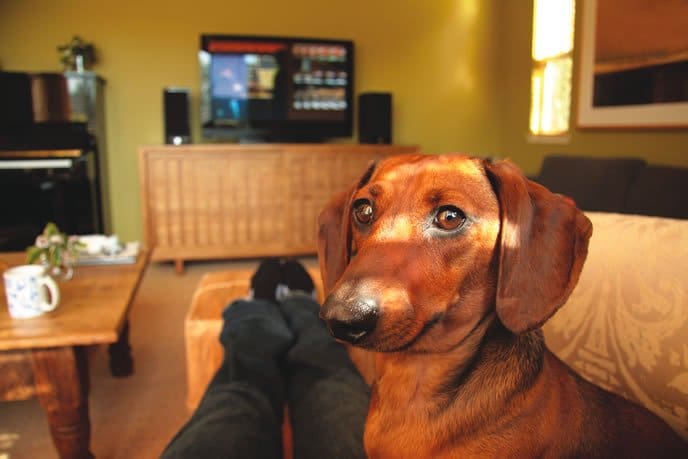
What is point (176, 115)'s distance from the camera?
397cm

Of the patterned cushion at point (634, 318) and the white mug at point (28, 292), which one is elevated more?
the patterned cushion at point (634, 318)

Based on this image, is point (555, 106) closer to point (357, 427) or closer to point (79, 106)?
point (79, 106)

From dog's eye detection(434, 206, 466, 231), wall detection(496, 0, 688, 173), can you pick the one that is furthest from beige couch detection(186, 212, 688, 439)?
wall detection(496, 0, 688, 173)

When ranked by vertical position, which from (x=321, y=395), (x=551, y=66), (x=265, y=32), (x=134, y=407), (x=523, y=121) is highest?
(x=265, y=32)

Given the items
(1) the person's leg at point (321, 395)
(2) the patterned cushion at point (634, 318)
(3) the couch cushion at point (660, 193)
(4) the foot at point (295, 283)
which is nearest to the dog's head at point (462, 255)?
(2) the patterned cushion at point (634, 318)

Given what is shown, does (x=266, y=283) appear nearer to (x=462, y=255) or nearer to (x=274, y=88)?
(x=462, y=255)

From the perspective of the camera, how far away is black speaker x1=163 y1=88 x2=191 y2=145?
3.94 meters

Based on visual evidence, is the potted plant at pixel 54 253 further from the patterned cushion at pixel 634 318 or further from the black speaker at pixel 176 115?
the black speaker at pixel 176 115

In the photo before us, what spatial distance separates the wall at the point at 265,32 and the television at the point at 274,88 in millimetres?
257

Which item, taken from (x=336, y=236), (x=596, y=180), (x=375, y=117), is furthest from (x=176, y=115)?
(x=336, y=236)

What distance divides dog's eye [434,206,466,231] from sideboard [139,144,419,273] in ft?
11.1

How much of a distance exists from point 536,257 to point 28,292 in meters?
1.35

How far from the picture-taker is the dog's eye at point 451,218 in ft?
2.34

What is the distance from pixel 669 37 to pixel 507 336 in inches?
109
